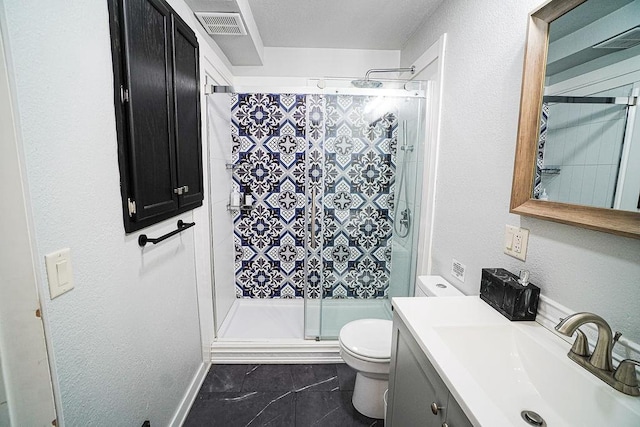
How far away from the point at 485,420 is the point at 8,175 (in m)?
1.21

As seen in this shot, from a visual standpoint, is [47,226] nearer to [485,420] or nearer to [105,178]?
[105,178]

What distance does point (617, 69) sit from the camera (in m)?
0.74

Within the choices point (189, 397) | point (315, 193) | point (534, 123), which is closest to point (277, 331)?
point (189, 397)

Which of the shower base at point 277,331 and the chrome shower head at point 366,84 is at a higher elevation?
the chrome shower head at point 366,84

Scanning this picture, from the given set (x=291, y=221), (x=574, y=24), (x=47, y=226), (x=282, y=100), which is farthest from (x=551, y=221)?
(x=282, y=100)

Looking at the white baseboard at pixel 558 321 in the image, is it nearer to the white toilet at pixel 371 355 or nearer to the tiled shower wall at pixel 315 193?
the white toilet at pixel 371 355

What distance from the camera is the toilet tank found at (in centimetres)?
137

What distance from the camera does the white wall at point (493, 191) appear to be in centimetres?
74

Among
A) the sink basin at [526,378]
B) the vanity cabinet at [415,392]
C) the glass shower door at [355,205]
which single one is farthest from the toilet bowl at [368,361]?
the sink basin at [526,378]

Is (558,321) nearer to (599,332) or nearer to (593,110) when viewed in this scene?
(599,332)

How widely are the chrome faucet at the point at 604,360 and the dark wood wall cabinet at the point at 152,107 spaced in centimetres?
143

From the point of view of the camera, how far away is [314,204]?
2.07m

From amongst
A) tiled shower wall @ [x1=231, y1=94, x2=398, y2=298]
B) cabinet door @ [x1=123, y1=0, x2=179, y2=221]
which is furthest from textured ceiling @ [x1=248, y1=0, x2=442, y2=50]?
cabinet door @ [x1=123, y1=0, x2=179, y2=221]

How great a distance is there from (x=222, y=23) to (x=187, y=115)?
26.7 inches
